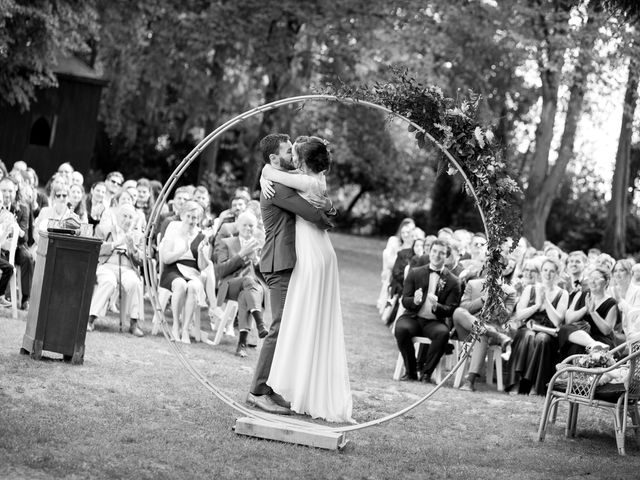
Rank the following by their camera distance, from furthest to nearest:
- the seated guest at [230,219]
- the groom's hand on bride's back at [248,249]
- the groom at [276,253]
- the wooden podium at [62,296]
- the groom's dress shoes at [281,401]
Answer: the seated guest at [230,219] < the groom's hand on bride's back at [248,249] < the wooden podium at [62,296] < the groom's dress shoes at [281,401] < the groom at [276,253]

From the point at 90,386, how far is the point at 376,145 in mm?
27855

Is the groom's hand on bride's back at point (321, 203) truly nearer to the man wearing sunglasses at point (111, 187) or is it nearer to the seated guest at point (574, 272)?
the seated guest at point (574, 272)

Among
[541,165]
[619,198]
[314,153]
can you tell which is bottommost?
[314,153]

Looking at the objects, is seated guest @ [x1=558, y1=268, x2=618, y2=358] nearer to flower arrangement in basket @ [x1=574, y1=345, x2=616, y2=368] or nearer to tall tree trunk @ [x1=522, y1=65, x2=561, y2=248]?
flower arrangement in basket @ [x1=574, y1=345, x2=616, y2=368]

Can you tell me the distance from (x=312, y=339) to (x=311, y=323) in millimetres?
128

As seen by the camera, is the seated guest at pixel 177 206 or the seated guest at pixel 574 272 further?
the seated guest at pixel 177 206

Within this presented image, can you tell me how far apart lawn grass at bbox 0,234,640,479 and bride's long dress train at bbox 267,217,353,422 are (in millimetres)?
401

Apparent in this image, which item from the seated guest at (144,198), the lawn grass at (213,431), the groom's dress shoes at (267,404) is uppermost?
the seated guest at (144,198)

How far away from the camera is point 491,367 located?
12.1 metres

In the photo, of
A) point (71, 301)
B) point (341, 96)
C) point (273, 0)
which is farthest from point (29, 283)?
point (273, 0)

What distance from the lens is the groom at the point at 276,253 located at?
816 centimetres

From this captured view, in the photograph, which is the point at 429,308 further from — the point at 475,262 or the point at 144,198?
the point at 144,198

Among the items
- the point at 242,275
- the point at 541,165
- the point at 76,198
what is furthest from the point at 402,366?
the point at 541,165

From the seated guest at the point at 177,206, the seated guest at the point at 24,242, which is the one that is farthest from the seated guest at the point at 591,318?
the seated guest at the point at 24,242
